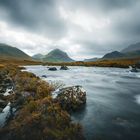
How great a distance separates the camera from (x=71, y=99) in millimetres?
25953

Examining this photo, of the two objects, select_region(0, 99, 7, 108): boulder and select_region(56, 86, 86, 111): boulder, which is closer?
select_region(0, 99, 7, 108): boulder

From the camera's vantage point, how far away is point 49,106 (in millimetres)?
18656

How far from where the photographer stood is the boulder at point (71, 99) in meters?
25.4

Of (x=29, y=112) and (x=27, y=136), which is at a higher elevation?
(x=29, y=112)

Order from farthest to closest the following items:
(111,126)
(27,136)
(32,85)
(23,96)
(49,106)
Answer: (32,85)
(23,96)
(111,126)
(49,106)
(27,136)

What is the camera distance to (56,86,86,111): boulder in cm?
2538

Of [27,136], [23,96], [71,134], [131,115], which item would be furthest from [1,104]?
[131,115]

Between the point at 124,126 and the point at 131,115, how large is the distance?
4.08 metres

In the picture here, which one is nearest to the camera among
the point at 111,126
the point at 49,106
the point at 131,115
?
the point at 49,106

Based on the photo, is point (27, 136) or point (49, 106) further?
point (49, 106)

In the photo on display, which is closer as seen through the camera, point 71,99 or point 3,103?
point 3,103

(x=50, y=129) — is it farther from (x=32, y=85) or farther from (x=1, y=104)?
(x=32, y=85)

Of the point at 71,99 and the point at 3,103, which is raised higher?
the point at 71,99

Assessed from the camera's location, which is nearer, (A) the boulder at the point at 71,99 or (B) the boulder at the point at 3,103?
(B) the boulder at the point at 3,103
